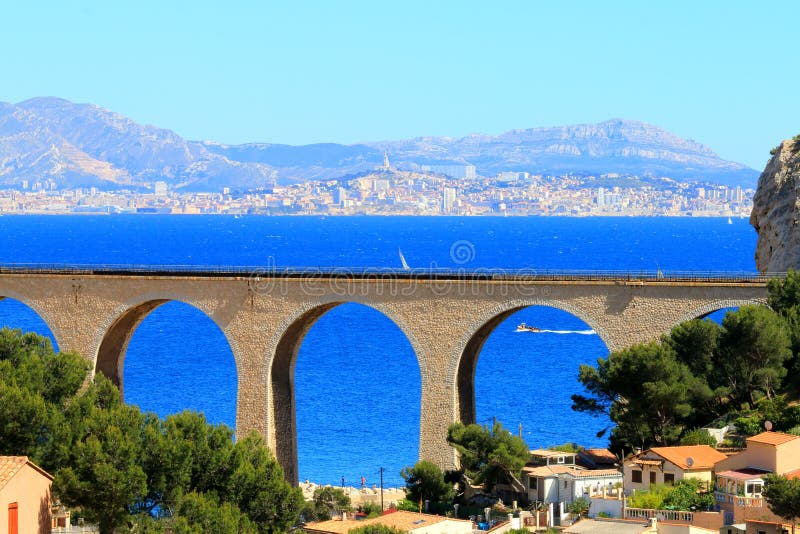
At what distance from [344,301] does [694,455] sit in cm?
1583

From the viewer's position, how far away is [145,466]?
29938 mm

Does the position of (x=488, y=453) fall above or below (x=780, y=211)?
below

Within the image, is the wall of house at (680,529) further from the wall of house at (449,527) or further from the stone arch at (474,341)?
the stone arch at (474,341)

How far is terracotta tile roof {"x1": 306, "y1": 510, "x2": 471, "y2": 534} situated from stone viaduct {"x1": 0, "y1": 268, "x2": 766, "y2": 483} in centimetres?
835

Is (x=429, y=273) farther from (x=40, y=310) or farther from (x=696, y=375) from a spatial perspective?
(x=40, y=310)

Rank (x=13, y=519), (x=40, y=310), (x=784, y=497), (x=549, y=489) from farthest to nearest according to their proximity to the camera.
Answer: (x=40, y=310), (x=549, y=489), (x=784, y=497), (x=13, y=519)

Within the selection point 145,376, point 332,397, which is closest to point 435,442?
point 332,397

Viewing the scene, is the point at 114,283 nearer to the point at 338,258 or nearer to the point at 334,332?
the point at 334,332

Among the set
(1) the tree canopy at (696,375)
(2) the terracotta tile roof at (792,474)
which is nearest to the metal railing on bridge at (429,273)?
(1) the tree canopy at (696,375)

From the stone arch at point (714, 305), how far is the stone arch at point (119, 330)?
16.9 metres

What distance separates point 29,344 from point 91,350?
11475 mm

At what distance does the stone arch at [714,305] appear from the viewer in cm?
4197

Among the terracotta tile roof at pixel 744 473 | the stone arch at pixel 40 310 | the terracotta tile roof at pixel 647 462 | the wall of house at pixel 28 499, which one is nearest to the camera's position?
the wall of house at pixel 28 499

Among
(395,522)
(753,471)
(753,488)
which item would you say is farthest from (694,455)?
(395,522)
